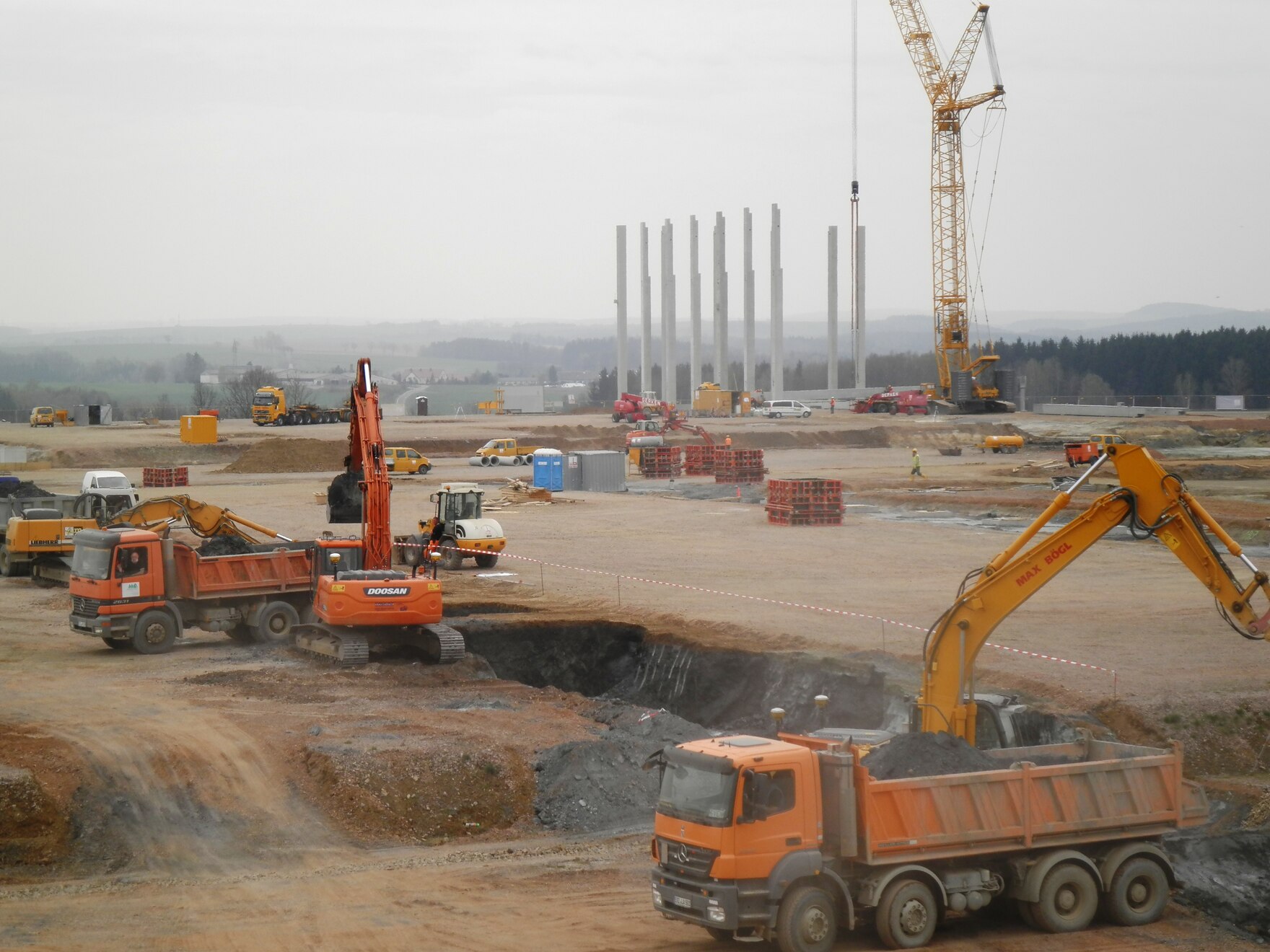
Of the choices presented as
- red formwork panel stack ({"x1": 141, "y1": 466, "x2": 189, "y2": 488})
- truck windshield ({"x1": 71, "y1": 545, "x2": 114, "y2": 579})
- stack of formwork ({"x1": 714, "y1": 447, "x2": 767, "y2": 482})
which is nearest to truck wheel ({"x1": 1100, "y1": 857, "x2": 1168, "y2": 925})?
truck windshield ({"x1": 71, "y1": 545, "x2": 114, "y2": 579})

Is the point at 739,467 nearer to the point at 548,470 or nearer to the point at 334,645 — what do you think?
the point at 548,470

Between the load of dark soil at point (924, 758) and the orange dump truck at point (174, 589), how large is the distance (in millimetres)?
17487

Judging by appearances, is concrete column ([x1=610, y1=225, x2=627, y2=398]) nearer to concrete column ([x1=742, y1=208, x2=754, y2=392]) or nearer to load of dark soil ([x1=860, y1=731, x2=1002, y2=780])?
concrete column ([x1=742, y1=208, x2=754, y2=392])

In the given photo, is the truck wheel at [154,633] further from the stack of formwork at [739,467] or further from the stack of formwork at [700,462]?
the stack of formwork at [700,462]

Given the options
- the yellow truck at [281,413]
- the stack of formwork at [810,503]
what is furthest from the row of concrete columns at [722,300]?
the stack of formwork at [810,503]

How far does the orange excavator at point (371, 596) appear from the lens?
84.1ft

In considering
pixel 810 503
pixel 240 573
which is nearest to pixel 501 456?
pixel 810 503

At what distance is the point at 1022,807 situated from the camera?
43.7 ft

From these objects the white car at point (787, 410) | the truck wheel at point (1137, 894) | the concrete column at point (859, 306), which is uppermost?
the concrete column at point (859, 306)

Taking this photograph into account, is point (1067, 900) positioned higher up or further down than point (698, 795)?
further down

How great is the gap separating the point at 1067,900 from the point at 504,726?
10.2 metres

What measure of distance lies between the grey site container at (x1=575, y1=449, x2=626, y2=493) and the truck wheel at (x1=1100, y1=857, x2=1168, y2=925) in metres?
47.7

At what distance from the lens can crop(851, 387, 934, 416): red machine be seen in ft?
384

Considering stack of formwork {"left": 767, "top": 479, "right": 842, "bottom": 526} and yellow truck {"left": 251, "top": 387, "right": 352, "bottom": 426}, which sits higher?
yellow truck {"left": 251, "top": 387, "right": 352, "bottom": 426}
